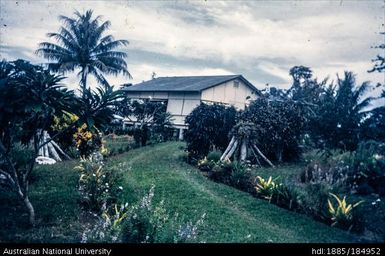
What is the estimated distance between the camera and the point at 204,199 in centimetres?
962

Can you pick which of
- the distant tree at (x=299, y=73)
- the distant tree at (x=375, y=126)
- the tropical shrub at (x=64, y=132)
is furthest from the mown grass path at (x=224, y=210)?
the distant tree at (x=299, y=73)

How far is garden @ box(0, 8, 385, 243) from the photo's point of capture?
20.7 feet

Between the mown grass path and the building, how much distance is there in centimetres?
1770

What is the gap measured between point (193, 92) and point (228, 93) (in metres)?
4.64

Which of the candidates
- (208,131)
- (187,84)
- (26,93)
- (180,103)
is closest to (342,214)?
(26,93)

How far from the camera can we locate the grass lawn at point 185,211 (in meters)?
6.83

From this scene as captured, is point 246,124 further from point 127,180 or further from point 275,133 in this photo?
point 127,180

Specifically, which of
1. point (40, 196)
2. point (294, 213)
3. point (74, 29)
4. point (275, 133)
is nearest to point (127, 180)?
point (40, 196)

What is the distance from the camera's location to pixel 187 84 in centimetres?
3378

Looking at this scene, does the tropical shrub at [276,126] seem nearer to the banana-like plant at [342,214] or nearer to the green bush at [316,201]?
the green bush at [316,201]

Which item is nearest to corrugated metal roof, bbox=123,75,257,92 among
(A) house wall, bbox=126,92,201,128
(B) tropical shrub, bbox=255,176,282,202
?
(A) house wall, bbox=126,92,201,128

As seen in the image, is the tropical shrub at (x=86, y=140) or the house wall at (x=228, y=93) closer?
the tropical shrub at (x=86, y=140)
